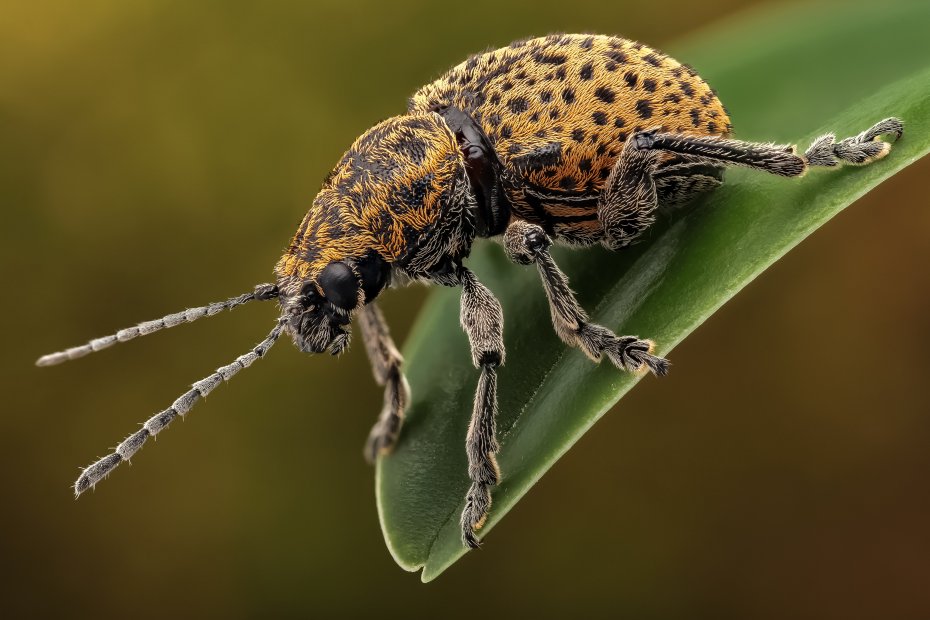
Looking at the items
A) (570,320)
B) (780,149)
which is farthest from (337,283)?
(780,149)

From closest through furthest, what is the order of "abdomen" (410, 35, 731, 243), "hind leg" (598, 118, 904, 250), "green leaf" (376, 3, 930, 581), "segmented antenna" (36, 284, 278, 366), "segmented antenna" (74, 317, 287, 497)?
"green leaf" (376, 3, 930, 581) < "hind leg" (598, 118, 904, 250) < "segmented antenna" (74, 317, 287, 497) < "segmented antenna" (36, 284, 278, 366) < "abdomen" (410, 35, 731, 243)

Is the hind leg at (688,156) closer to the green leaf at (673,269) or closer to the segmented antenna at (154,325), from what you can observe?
the green leaf at (673,269)

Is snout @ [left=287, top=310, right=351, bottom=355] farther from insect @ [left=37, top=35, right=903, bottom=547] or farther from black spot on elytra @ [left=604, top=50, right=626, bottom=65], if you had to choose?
black spot on elytra @ [left=604, top=50, right=626, bottom=65]

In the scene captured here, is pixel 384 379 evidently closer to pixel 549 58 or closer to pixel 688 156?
pixel 549 58

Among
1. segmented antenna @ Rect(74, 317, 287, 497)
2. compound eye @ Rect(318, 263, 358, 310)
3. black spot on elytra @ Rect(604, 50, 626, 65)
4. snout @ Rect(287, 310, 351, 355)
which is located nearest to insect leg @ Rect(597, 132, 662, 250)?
black spot on elytra @ Rect(604, 50, 626, 65)

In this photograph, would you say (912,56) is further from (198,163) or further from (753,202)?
(198,163)
